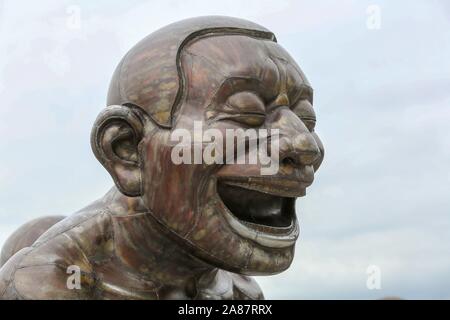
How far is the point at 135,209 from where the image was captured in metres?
3.20

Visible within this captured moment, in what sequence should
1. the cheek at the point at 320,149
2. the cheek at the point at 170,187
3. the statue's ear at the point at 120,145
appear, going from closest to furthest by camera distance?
the cheek at the point at 170,187 < the statue's ear at the point at 120,145 < the cheek at the point at 320,149

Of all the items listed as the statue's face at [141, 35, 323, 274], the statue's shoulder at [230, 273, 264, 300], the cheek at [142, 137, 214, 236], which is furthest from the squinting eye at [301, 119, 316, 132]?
the statue's shoulder at [230, 273, 264, 300]

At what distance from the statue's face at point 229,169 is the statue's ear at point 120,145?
5cm

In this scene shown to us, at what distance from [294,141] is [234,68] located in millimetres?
380

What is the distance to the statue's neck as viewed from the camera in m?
3.13

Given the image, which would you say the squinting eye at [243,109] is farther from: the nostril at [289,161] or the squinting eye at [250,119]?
the nostril at [289,161]

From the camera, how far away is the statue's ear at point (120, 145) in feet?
9.55

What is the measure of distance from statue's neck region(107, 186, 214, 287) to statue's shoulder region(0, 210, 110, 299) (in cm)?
9

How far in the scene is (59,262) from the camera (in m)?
3.09

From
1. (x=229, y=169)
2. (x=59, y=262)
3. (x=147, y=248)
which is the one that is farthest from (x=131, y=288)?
(x=229, y=169)

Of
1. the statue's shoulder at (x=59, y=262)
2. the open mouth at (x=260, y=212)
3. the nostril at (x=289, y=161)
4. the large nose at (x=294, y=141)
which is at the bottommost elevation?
the statue's shoulder at (x=59, y=262)

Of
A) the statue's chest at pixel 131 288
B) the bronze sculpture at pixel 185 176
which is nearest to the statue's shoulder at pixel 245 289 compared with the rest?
the statue's chest at pixel 131 288
